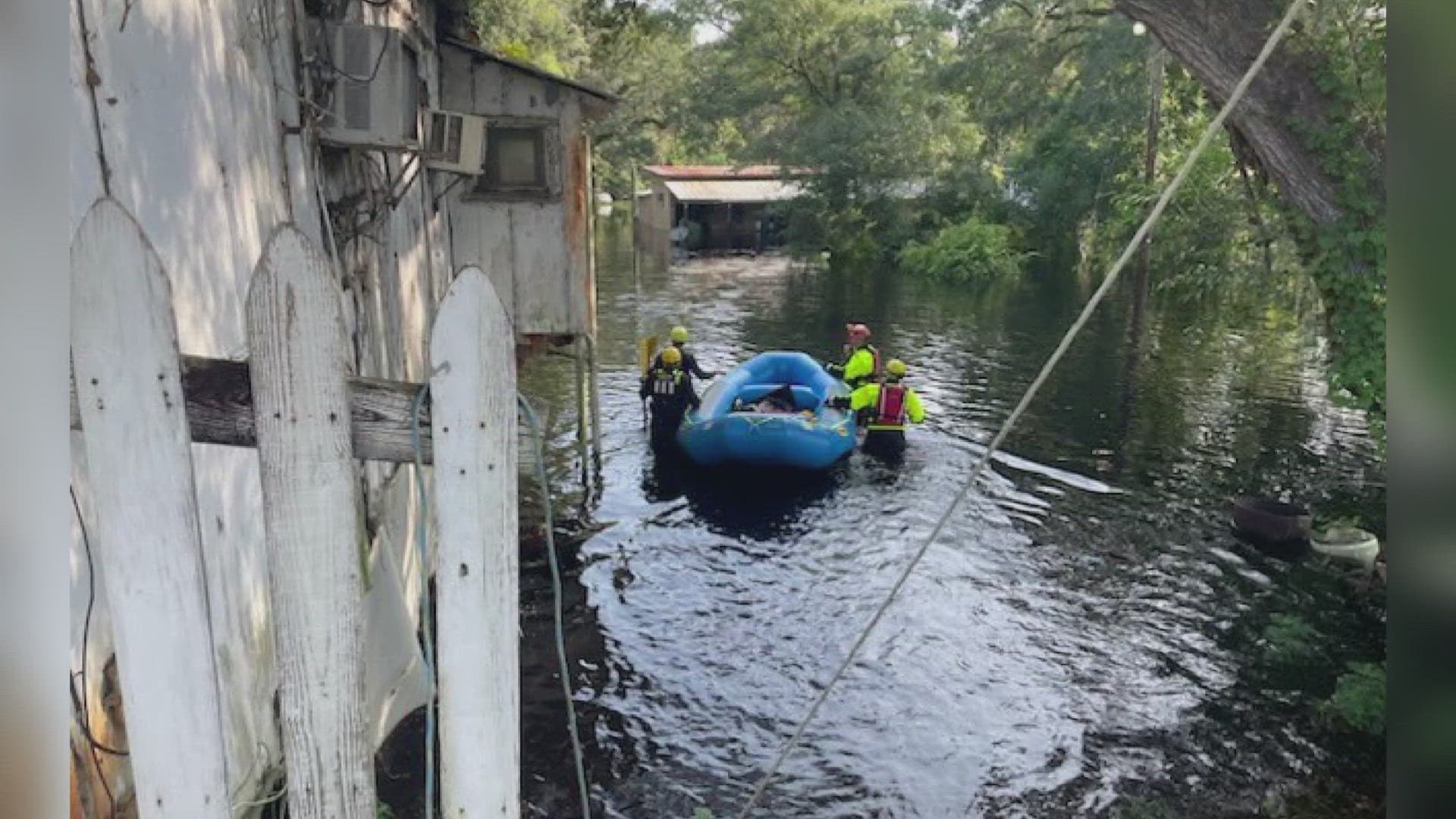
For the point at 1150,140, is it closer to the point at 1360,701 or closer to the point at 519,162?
the point at 519,162

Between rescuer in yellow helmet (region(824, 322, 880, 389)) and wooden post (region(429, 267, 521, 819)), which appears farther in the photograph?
rescuer in yellow helmet (region(824, 322, 880, 389))

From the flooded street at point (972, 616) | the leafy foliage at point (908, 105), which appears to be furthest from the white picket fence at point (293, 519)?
the leafy foliage at point (908, 105)

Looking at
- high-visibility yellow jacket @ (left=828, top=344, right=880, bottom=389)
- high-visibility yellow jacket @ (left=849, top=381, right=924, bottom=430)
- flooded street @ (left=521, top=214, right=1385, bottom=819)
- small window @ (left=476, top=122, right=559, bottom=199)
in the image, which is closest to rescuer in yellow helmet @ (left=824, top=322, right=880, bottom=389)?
high-visibility yellow jacket @ (left=828, top=344, right=880, bottom=389)

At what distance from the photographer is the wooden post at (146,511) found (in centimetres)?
165

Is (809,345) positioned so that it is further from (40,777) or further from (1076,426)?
(40,777)

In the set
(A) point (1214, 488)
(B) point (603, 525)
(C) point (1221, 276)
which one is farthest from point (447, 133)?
(A) point (1214, 488)

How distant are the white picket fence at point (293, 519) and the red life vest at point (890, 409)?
38.8 ft

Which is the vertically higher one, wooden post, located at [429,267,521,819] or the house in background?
the house in background

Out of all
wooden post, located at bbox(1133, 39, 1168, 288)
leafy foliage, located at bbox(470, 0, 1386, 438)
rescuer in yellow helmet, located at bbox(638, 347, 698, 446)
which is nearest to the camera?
rescuer in yellow helmet, located at bbox(638, 347, 698, 446)

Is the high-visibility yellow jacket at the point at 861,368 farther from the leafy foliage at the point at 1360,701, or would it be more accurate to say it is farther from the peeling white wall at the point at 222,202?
the peeling white wall at the point at 222,202

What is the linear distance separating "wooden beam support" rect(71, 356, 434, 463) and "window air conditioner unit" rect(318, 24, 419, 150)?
4.03 m

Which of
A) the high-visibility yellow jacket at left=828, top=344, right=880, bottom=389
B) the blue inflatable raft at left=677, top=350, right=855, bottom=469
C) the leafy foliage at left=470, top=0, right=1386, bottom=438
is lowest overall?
the blue inflatable raft at left=677, top=350, right=855, bottom=469

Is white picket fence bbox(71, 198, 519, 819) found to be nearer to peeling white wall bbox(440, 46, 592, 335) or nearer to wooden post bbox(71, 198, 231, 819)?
wooden post bbox(71, 198, 231, 819)

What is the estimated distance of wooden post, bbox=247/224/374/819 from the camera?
1.69m
